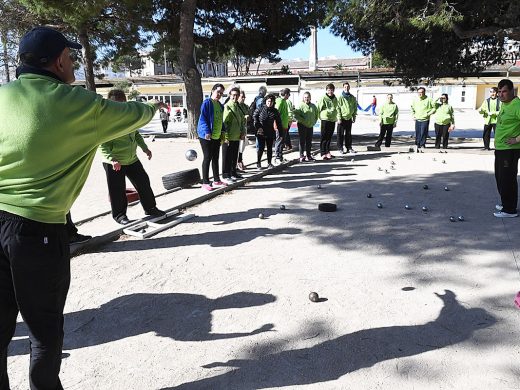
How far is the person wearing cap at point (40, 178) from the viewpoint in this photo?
2057mm

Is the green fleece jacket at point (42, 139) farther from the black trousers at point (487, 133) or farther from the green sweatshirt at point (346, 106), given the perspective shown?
the black trousers at point (487, 133)

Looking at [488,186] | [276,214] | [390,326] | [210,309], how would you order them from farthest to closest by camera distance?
1. [488,186]
2. [276,214]
3. [210,309]
4. [390,326]

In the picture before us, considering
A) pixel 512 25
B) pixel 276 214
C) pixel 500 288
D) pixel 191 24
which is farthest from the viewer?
pixel 191 24

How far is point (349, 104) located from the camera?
40.3 ft

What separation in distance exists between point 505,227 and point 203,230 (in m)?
4.06

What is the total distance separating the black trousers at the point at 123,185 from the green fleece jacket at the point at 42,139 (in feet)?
11.5

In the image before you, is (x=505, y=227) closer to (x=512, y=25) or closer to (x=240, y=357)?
(x=240, y=357)

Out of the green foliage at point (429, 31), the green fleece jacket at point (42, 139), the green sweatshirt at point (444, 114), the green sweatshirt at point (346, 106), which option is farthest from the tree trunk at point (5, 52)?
the green fleece jacket at point (42, 139)

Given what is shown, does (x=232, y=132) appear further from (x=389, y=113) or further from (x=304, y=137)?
(x=389, y=113)

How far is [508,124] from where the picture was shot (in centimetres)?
593

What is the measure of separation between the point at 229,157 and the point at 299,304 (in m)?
5.45

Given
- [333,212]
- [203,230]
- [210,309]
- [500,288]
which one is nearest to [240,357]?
[210,309]

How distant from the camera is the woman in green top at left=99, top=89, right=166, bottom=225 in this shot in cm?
548

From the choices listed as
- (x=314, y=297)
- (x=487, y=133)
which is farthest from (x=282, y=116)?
(x=314, y=297)
